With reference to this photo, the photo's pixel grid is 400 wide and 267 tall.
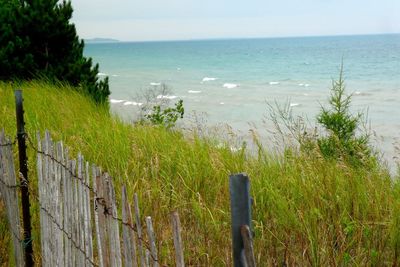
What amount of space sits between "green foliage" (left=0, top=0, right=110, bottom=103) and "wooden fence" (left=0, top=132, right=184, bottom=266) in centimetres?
658

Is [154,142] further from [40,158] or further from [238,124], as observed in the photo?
[238,124]

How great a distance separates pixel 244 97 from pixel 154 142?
28.7m

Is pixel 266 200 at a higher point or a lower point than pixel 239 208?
lower

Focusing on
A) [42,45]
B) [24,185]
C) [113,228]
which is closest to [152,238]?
[113,228]

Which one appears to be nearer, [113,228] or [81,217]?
[113,228]

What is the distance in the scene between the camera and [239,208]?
1.71m

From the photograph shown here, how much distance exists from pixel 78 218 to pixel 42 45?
8.59 meters

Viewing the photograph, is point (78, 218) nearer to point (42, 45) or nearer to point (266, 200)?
point (266, 200)

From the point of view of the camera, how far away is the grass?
3.97 metres

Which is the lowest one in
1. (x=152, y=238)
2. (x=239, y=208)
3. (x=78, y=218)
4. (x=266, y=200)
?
(x=266, y=200)

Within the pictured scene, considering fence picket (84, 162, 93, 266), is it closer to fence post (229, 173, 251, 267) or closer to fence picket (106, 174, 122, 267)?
fence picket (106, 174, 122, 267)

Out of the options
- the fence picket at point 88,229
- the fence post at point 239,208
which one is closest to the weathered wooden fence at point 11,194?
the fence picket at point 88,229

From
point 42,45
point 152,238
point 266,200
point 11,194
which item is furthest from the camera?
point 42,45

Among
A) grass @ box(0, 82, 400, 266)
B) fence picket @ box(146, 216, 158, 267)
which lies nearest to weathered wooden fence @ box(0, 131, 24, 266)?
grass @ box(0, 82, 400, 266)
